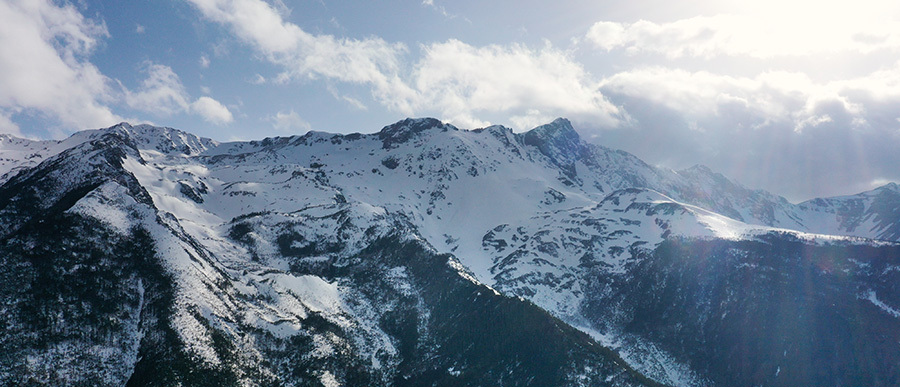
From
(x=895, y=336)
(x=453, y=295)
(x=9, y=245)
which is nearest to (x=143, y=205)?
(x=9, y=245)

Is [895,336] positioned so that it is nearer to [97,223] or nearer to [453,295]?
[453,295]

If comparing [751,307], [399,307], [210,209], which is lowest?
[751,307]

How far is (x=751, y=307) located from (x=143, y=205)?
17670 centimetres

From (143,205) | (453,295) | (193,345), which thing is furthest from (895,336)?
(143,205)

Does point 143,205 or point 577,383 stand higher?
point 143,205

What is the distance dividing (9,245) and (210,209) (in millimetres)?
105236

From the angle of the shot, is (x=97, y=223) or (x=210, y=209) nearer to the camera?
(x=97, y=223)

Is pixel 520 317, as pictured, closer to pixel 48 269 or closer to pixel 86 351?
pixel 86 351

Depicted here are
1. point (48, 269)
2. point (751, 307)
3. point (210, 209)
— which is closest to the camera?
point (48, 269)

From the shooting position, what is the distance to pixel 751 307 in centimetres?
14762

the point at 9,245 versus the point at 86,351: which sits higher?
the point at 9,245

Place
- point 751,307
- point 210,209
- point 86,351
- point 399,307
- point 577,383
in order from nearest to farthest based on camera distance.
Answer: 1. point 86,351
2. point 577,383
3. point 399,307
4. point 751,307
5. point 210,209

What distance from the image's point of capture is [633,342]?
150 m

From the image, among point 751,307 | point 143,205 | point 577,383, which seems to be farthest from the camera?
point 751,307
